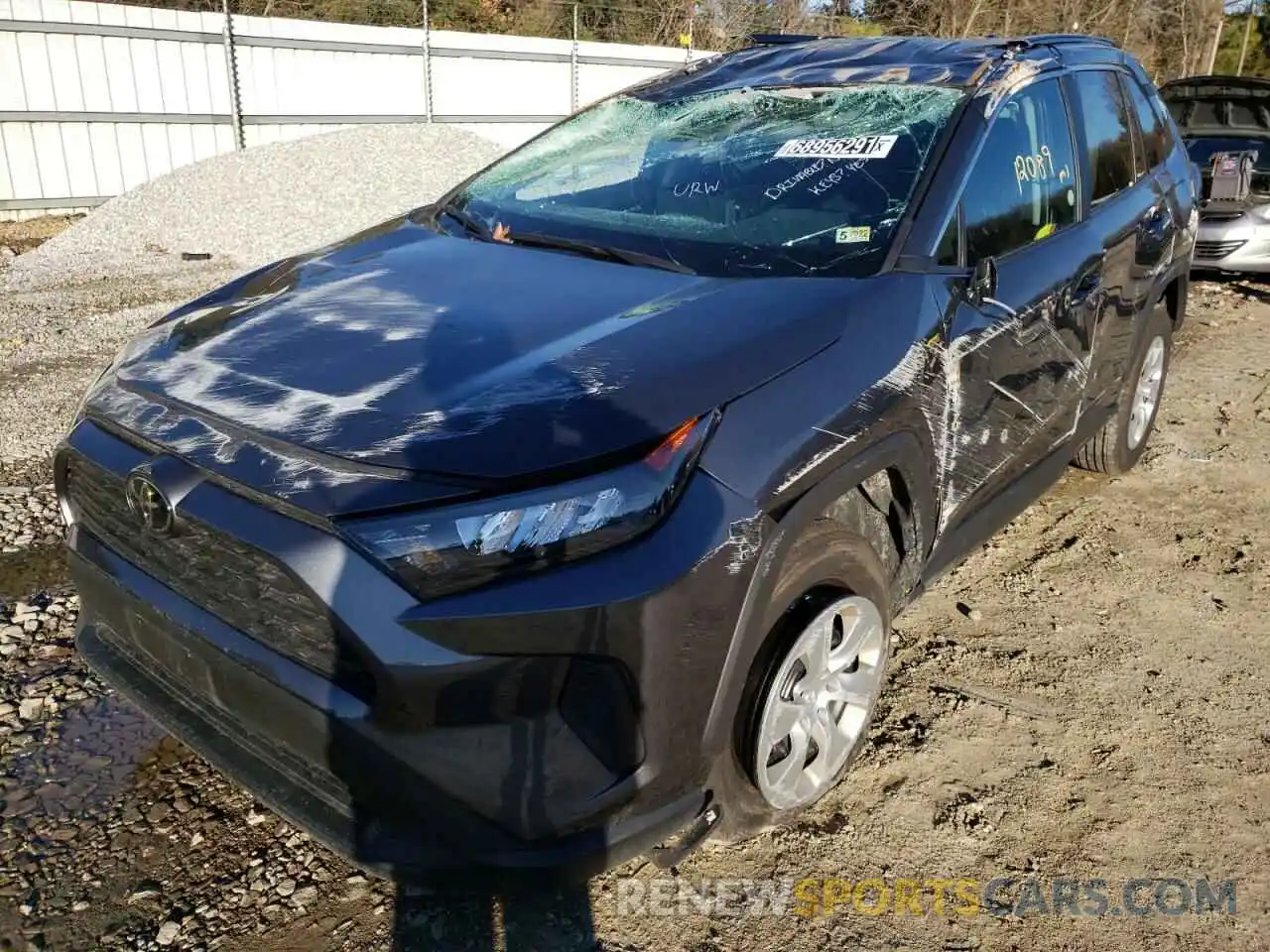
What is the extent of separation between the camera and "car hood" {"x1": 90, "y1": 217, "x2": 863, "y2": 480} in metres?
2.00

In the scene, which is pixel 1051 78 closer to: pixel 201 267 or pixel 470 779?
pixel 470 779

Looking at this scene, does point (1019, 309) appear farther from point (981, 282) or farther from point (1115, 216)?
point (1115, 216)

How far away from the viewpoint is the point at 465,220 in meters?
3.40

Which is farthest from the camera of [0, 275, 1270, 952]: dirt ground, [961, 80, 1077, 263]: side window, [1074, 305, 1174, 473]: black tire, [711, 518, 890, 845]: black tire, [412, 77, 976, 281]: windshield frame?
[1074, 305, 1174, 473]: black tire

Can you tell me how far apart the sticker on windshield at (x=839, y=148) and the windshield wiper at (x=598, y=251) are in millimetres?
623

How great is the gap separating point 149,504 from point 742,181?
1923mm

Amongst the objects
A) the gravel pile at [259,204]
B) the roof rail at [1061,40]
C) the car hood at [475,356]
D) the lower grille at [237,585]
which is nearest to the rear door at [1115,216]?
the roof rail at [1061,40]

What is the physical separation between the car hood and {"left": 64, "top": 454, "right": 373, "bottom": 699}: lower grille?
8.4 inches

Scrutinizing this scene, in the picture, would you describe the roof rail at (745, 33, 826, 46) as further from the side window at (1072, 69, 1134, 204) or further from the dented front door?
the dented front door

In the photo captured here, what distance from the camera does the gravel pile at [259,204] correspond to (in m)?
9.30

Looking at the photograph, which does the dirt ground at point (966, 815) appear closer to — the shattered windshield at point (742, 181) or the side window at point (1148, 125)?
the shattered windshield at point (742, 181)

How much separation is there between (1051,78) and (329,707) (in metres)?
3.18

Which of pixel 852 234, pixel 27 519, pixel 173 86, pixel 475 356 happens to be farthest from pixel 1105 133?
pixel 173 86

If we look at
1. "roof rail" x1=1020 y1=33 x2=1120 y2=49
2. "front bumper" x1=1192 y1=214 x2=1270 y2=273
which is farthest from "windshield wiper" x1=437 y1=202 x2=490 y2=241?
"front bumper" x1=1192 y1=214 x2=1270 y2=273
